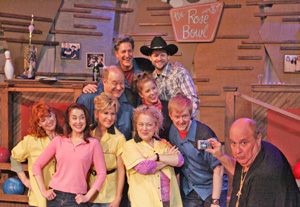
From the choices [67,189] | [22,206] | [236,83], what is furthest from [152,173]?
[236,83]

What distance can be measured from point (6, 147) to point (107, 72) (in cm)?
229

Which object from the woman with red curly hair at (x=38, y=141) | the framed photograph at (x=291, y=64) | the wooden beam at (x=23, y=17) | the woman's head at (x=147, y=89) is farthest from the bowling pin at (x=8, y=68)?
the framed photograph at (x=291, y=64)

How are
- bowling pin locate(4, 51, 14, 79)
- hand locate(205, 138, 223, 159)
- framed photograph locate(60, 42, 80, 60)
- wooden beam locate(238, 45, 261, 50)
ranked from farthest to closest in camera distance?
framed photograph locate(60, 42, 80, 60) < wooden beam locate(238, 45, 261, 50) < bowling pin locate(4, 51, 14, 79) < hand locate(205, 138, 223, 159)

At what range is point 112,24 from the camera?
6383 millimetres

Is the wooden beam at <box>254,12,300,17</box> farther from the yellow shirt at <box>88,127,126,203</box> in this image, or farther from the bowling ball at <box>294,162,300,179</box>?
the yellow shirt at <box>88,127,126,203</box>

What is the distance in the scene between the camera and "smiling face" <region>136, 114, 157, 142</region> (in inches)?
118

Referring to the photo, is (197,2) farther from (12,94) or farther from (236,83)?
(12,94)

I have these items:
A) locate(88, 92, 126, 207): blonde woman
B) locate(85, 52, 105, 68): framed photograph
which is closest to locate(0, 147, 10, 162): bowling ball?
locate(88, 92, 126, 207): blonde woman

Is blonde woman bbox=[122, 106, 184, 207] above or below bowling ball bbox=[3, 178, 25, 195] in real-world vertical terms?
above

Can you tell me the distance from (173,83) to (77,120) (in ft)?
3.39

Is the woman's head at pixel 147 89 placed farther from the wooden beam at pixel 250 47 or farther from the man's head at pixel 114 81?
the wooden beam at pixel 250 47

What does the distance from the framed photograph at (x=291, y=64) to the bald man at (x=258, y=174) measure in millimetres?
3750

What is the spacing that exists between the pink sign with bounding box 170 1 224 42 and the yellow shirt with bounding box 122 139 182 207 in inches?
138

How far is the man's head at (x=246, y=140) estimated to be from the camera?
2537mm
